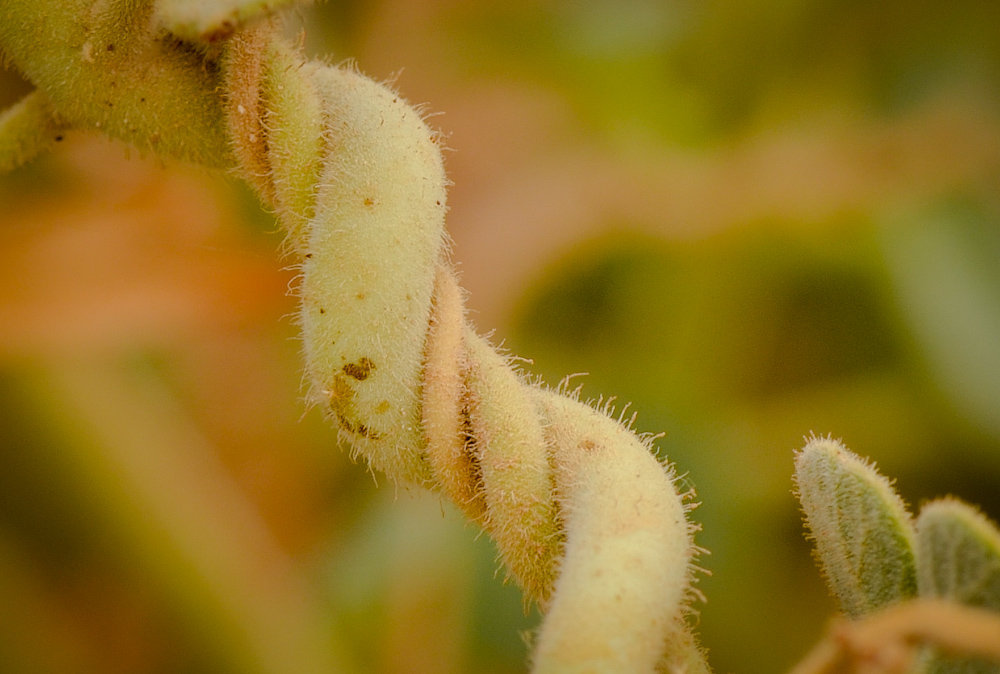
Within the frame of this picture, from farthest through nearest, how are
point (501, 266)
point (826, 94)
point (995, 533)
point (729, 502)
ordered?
point (826, 94) < point (501, 266) < point (729, 502) < point (995, 533)

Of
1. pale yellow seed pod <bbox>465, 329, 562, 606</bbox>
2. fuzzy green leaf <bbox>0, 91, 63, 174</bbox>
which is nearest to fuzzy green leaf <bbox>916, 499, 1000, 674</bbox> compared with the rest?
pale yellow seed pod <bbox>465, 329, 562, 606</bbox>

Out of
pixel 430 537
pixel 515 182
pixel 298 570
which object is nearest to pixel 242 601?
pixel 298 570

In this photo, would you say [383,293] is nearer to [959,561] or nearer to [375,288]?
[375,288]

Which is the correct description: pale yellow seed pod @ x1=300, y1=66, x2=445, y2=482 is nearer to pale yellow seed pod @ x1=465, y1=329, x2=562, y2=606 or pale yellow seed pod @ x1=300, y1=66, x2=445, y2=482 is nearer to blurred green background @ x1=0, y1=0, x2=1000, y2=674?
pale yellow seed pod @ x1=465, y1=329, x2=562, y2=606

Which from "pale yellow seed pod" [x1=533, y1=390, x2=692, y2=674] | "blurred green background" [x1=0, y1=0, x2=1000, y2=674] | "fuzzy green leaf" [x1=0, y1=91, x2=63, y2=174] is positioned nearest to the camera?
"pale yellow seed pod" [x1=533, y1=390, x2=692, y2=674]

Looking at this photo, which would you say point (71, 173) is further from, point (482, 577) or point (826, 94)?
point (826, 94)

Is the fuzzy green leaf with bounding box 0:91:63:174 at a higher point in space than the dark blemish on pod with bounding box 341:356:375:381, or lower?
higher

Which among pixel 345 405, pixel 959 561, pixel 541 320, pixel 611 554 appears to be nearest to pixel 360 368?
pixel 345 405
